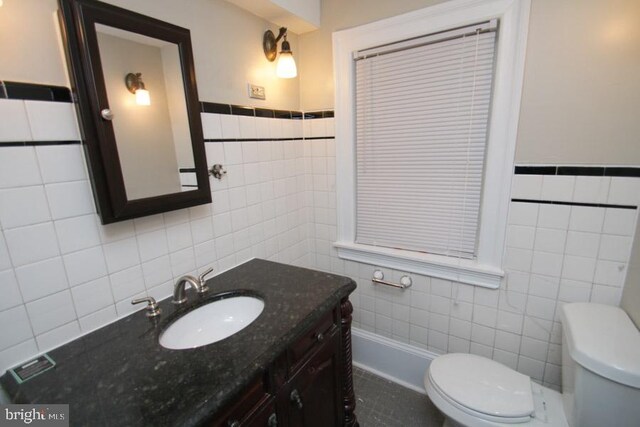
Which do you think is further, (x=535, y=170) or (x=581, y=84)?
(x=535, y=170)

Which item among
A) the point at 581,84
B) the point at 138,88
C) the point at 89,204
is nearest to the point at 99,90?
the point at 138,88

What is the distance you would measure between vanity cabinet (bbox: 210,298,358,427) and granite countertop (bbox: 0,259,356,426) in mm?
77

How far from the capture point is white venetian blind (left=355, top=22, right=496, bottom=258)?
134 centimetres

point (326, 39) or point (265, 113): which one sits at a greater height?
point (326, 39)

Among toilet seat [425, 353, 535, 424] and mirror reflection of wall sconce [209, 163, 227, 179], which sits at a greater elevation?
mirror reflection of wall sconce [209, 163, 227, 179]

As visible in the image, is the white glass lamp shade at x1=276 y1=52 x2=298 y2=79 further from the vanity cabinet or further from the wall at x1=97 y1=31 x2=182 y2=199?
the vanity cabinet

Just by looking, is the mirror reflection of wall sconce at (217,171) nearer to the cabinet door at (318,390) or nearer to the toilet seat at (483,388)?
the cabinet door at (318,390)

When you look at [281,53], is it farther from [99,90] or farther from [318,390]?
[318,390]

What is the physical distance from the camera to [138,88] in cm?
101

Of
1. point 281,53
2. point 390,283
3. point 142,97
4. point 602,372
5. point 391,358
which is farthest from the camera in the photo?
point 391,358

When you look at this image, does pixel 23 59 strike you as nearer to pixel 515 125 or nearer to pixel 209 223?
pixel 209 223

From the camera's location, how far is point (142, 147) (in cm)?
104

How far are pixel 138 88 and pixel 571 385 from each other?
6.16ft

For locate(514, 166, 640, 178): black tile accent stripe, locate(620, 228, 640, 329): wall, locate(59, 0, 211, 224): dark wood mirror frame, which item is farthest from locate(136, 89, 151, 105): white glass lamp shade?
locate(620, 228, 640, 329): wall
